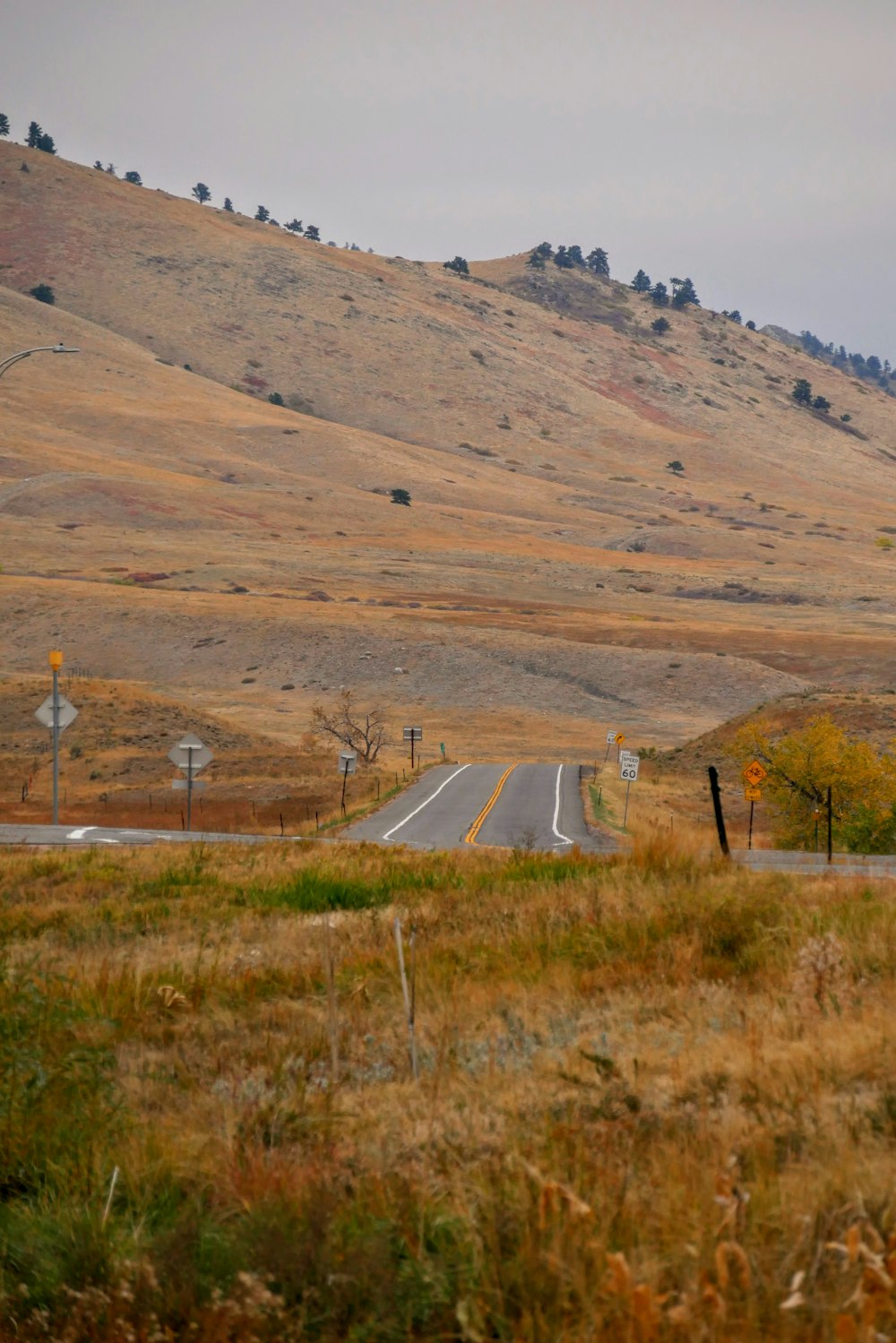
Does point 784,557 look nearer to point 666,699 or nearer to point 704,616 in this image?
point 704,616

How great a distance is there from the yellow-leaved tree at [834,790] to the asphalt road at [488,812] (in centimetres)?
658

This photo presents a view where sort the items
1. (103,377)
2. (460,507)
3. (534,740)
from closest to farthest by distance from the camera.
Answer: (534,740), (460,507), (103,377)

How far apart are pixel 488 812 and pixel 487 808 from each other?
91 centimetres

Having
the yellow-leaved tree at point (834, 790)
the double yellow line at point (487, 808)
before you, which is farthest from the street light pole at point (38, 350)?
the yellow-leaved tree at point (834, 790)

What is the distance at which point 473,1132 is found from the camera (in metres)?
5.18

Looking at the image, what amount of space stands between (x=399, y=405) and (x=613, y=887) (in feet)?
615

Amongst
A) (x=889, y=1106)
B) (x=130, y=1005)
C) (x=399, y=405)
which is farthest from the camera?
(x=399, y=405)

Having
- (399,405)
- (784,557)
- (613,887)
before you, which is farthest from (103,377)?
(613,887)

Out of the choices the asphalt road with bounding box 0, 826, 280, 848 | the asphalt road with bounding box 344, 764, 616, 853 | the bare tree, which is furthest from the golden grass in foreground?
the bare tree

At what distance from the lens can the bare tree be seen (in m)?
59.6

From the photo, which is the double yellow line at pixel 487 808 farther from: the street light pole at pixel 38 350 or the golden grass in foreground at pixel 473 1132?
the golden grass in foreground at pixel 473 1132

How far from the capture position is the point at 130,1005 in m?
7.60

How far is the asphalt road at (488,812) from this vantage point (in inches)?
1334

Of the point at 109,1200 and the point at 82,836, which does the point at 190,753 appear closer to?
the point at 82,836
